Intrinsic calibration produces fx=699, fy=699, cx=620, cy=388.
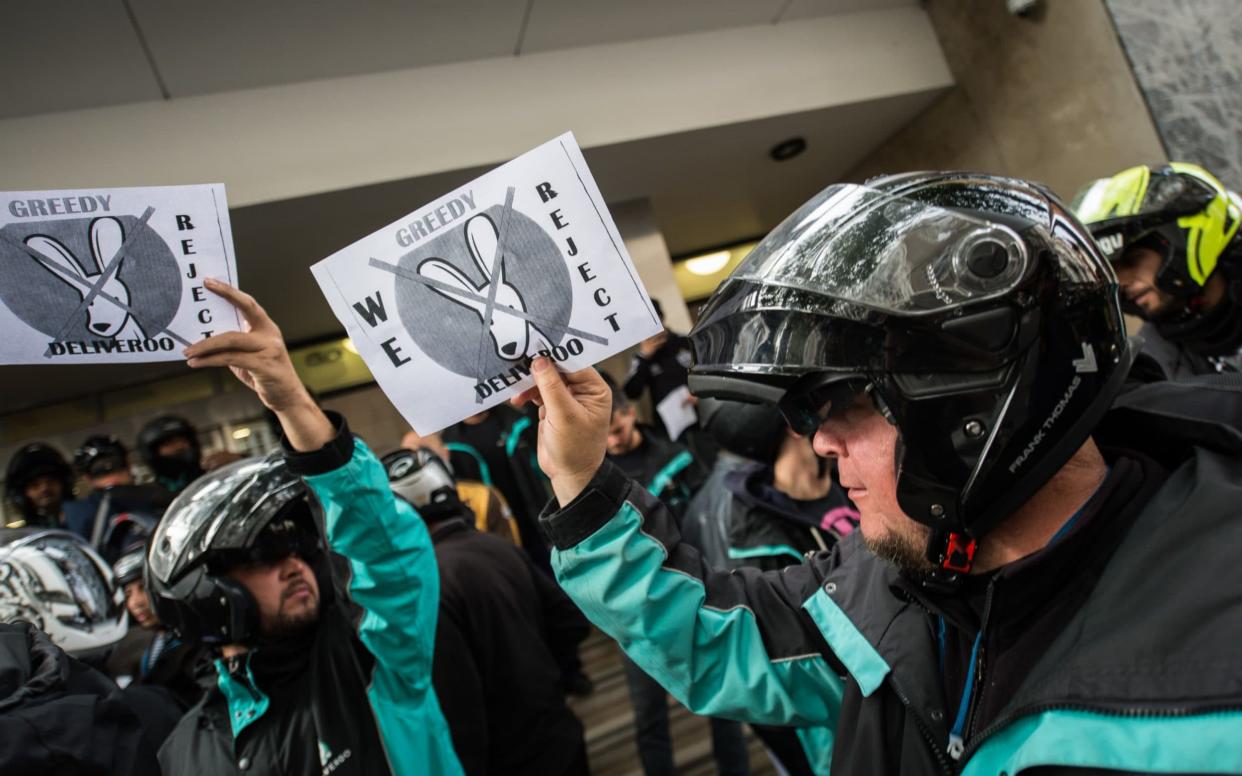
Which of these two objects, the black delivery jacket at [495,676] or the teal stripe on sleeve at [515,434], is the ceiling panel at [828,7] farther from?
the black delivery jacket at [495,676]

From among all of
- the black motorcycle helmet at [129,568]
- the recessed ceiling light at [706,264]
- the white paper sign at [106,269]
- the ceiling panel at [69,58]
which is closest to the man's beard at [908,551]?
the white paper sign at [106,269]

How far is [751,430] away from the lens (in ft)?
7.64

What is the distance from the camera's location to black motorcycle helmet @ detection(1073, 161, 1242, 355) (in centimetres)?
226

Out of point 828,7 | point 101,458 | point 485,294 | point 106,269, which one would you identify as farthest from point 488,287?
point 828,7

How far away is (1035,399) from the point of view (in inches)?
37.4

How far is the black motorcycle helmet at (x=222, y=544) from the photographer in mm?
1633

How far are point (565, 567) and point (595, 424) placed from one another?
0.86 ft

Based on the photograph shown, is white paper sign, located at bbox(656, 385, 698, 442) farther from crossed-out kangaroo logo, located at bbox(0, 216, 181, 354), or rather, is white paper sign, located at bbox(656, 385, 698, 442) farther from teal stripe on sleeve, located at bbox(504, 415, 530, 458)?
crossed-out kangaroo logo, located at bbox(0, 216, 181, 354)

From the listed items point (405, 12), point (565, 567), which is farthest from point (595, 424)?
point (405, 12)

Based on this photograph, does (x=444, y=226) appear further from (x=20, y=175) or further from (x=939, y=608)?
(x=20, y=175)

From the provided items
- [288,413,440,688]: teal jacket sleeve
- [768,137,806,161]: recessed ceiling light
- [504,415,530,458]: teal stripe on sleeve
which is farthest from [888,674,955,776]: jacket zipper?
[768,137,806,161]: recessed ceiling light

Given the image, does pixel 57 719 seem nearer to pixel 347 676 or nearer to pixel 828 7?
pixel 347 676

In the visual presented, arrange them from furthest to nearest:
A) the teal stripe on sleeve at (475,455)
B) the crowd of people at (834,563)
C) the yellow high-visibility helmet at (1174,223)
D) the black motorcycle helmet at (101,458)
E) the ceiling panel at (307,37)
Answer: the teal stripe on sleeve at (475,455), the black motorcycle helmet at (101,458), the ceiling panel at (307,37), the yellow high-visibility helmet at (1174,223), the crowd of people at (834,563)

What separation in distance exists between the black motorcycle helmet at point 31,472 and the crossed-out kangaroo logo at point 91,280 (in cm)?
405
